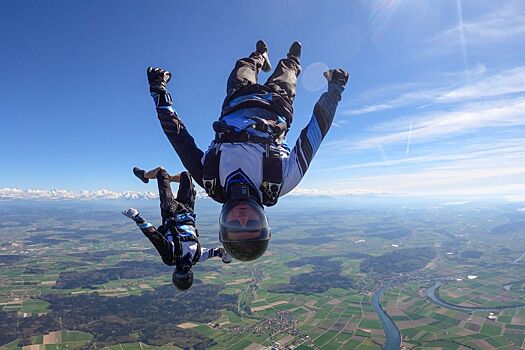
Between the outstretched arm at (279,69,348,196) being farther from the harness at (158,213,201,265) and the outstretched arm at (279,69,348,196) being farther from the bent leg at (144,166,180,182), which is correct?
the bent leg at (144,166,180,182)

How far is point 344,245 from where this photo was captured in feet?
400

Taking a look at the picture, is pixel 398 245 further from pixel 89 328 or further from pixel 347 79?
pixel 347 79

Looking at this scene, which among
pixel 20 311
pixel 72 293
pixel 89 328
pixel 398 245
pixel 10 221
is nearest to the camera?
pixel 89 328

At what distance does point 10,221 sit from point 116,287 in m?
168

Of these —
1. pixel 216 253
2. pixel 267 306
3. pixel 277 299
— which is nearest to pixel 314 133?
pixel 216 253

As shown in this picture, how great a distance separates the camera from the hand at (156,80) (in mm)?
3318

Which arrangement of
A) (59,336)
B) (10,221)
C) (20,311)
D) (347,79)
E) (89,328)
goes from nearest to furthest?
(347,79) < (59,336) < (89,328) < (20,311) < (10,221)

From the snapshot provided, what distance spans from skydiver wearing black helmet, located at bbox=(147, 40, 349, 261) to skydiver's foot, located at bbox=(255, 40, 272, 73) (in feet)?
2.93

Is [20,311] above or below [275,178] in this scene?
below

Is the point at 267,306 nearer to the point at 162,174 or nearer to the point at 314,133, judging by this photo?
the point at 162,174

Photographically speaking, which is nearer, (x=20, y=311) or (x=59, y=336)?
(x=59, y=336)

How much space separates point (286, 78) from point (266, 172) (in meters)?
1.47

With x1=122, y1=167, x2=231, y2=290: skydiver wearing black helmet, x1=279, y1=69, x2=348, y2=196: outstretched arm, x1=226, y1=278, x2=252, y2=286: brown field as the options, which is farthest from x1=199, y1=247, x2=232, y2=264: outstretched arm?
x1=226, y1=278, x2=252, y2=286: brown field

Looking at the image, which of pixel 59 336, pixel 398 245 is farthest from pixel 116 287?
pixel 398 245
